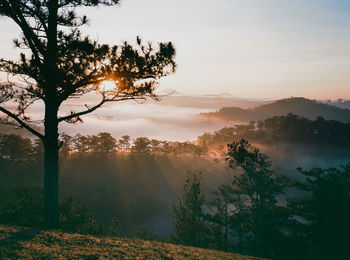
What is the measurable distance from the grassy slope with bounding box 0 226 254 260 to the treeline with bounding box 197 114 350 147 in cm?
11679

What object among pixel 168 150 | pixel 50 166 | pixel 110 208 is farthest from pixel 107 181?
pixel 50 166

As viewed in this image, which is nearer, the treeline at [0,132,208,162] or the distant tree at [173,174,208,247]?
Answer: the distant tree at [173,174,208,247]

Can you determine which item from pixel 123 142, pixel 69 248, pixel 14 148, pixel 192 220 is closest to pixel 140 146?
pixel 123 142

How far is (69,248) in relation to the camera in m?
8.58

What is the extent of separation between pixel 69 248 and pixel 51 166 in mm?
4561

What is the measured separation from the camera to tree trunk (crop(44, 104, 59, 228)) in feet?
36.0

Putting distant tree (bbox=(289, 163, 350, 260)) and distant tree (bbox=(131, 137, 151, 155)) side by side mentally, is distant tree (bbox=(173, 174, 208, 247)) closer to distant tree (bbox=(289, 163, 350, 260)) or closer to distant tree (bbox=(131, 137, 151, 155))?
distant tree (bbox=(289, 163, 350, 260))

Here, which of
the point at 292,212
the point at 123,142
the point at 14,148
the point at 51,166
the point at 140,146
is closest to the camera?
the point at 51,166

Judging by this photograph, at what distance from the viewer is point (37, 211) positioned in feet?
66.1

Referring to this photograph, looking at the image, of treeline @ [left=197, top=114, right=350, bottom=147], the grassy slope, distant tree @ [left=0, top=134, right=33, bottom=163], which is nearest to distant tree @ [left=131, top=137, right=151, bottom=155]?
distant tree @ [left=0, top=134, right=33, bottom=163]

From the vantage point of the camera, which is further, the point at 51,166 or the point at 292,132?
the point at 292,132

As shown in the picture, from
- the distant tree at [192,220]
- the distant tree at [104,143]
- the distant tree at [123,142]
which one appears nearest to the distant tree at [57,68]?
the distant tree at [192,220]

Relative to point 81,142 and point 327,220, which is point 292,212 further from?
point 81,142

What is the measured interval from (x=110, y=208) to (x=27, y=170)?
25571mm
